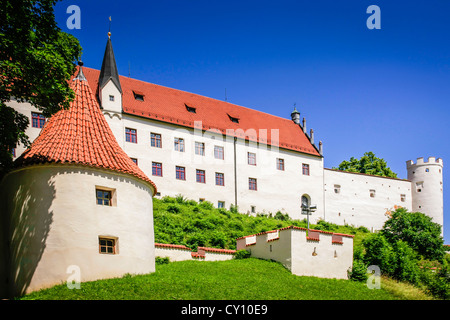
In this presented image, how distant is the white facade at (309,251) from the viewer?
23141 millimetres

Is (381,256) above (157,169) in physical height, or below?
below

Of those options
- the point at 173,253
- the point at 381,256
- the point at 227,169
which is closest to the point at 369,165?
the point at 227,169

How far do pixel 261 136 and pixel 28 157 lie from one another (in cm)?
3462

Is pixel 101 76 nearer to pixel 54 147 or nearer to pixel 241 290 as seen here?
pixel 54 147

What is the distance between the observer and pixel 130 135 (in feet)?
137

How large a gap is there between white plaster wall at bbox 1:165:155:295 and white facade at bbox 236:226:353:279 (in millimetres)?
7502

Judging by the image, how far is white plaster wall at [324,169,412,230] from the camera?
176 ft

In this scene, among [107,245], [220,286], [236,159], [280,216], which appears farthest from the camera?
[280,216]

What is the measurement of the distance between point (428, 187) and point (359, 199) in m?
10.3

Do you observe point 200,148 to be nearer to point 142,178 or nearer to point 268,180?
point 268,180

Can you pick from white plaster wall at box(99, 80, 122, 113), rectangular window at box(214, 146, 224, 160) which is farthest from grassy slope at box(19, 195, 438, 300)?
rectangular window at box(214, 146, 224, 160)

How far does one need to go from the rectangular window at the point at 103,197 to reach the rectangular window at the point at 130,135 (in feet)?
77.0

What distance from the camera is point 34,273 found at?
1644 cm
